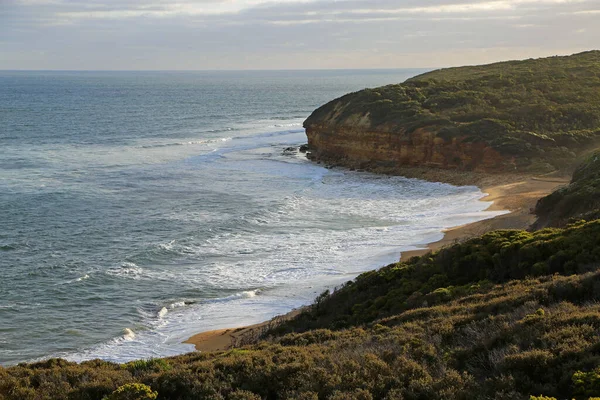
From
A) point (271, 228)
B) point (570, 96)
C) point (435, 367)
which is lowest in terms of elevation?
point (271, 228)

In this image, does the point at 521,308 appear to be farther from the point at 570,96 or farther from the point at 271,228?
the point at 570,96

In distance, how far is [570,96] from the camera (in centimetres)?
6209

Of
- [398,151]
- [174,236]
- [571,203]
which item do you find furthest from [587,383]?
[398,151]

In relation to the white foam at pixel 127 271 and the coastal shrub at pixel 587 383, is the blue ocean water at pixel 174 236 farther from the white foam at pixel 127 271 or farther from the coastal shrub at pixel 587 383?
the coastal shrub at pixel 587 383

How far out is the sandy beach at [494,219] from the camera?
20047 millimetres

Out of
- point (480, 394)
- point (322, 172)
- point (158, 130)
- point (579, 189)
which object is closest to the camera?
point (480, 394)

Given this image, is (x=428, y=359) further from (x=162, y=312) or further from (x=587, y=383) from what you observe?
(x=162, y=312)

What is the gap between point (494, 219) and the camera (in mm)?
31906

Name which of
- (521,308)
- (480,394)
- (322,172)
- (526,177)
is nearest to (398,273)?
(521,308)

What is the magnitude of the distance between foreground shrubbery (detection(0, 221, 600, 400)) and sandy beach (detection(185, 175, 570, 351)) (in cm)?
441

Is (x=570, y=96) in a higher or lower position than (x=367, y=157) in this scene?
higher

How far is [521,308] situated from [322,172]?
1659 inches

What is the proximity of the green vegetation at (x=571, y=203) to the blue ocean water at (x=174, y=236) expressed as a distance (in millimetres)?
5276

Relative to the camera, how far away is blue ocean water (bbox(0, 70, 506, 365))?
22203mm
